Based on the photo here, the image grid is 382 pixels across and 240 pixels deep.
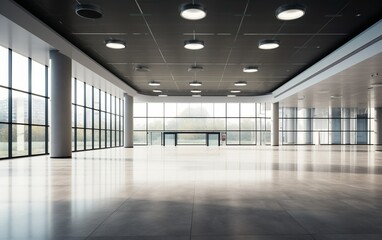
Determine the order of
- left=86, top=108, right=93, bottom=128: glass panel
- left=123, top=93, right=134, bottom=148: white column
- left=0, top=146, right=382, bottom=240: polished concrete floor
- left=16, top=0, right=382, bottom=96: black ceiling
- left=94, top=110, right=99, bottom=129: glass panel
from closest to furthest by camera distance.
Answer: left=0, top=146, right=382, bottom=240: polished concrete floor
left=16, top=0, right=382, bottom=96: black ceiling
left=86, top=108, right=93, bottom=128: glass panel
left=94, top=110, right=99, bottom=129: glass panel
left=123, top=93, right=134, bottom=148: white column

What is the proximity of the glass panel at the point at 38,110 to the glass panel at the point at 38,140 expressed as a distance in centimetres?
61

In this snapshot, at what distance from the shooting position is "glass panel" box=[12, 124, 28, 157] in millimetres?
24048

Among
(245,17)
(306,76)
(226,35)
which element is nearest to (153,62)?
(226,35)

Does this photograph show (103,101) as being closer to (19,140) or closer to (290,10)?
(19,140)

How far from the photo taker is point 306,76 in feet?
98.3

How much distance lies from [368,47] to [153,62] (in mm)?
15953

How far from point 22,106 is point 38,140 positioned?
3.44 m

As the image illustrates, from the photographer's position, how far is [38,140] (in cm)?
2731

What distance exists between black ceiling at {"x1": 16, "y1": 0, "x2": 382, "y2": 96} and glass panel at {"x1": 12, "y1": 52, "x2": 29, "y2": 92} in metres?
5.04

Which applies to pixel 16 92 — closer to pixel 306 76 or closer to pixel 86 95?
pixel 86 95

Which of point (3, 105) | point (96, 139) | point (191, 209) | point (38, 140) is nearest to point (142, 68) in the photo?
point (38, 140)

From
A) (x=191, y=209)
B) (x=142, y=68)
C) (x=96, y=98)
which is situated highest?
(x=142, y=68)

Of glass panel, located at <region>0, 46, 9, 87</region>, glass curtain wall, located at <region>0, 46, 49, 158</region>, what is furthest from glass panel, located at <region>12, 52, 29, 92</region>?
glass panel, located at <region>0, 46, 9, 87</region>

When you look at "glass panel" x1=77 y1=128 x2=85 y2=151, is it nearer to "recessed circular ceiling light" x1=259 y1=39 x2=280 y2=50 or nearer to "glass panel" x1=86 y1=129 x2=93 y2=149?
"glass panel" x1=86 y1=129 x2=93 y2=149
